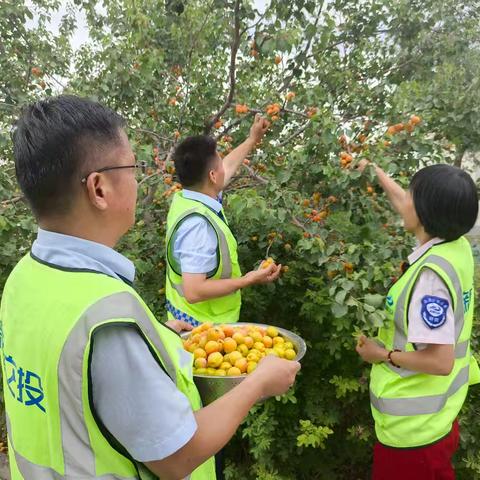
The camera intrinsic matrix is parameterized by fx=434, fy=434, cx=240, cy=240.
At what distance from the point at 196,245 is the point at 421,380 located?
1221mm

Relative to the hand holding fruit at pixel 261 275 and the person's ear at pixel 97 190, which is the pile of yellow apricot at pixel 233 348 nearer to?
the hand holding fruit at pixel 261 275

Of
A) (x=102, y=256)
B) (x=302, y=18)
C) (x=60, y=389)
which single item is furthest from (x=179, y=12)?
(x=60, y=389)

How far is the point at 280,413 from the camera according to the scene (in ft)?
9.37

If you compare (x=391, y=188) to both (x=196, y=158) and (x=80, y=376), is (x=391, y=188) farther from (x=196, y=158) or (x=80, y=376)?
(x=80, y=376)

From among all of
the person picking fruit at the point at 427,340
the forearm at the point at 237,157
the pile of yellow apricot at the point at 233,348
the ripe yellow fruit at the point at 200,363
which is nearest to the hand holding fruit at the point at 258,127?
the forearm at the point at 237,157

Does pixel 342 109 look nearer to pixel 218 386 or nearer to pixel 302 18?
pixel 302 18

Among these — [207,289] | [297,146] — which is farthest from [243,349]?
[297,146]

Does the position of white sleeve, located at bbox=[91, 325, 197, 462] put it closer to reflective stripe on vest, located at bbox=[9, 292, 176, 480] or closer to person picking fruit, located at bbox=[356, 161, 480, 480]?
reflective stripe on vest, located at bbox=[9, 292, 176, 480]

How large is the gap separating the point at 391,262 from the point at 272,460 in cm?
142

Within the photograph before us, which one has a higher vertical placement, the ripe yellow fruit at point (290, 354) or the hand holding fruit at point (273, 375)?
the hand holding fruit at point (273, 375)

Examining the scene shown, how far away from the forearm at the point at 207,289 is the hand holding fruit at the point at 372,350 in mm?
727

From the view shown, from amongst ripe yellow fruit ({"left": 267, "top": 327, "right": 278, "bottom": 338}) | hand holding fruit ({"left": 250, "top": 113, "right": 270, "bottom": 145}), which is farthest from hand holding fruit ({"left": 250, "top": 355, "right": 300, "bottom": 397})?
hand holding fruit ({"left": 250, "top": 113, "right": 270, "bottom": 145})

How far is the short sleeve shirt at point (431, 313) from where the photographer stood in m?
1.70

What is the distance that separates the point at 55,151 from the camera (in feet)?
3.10
